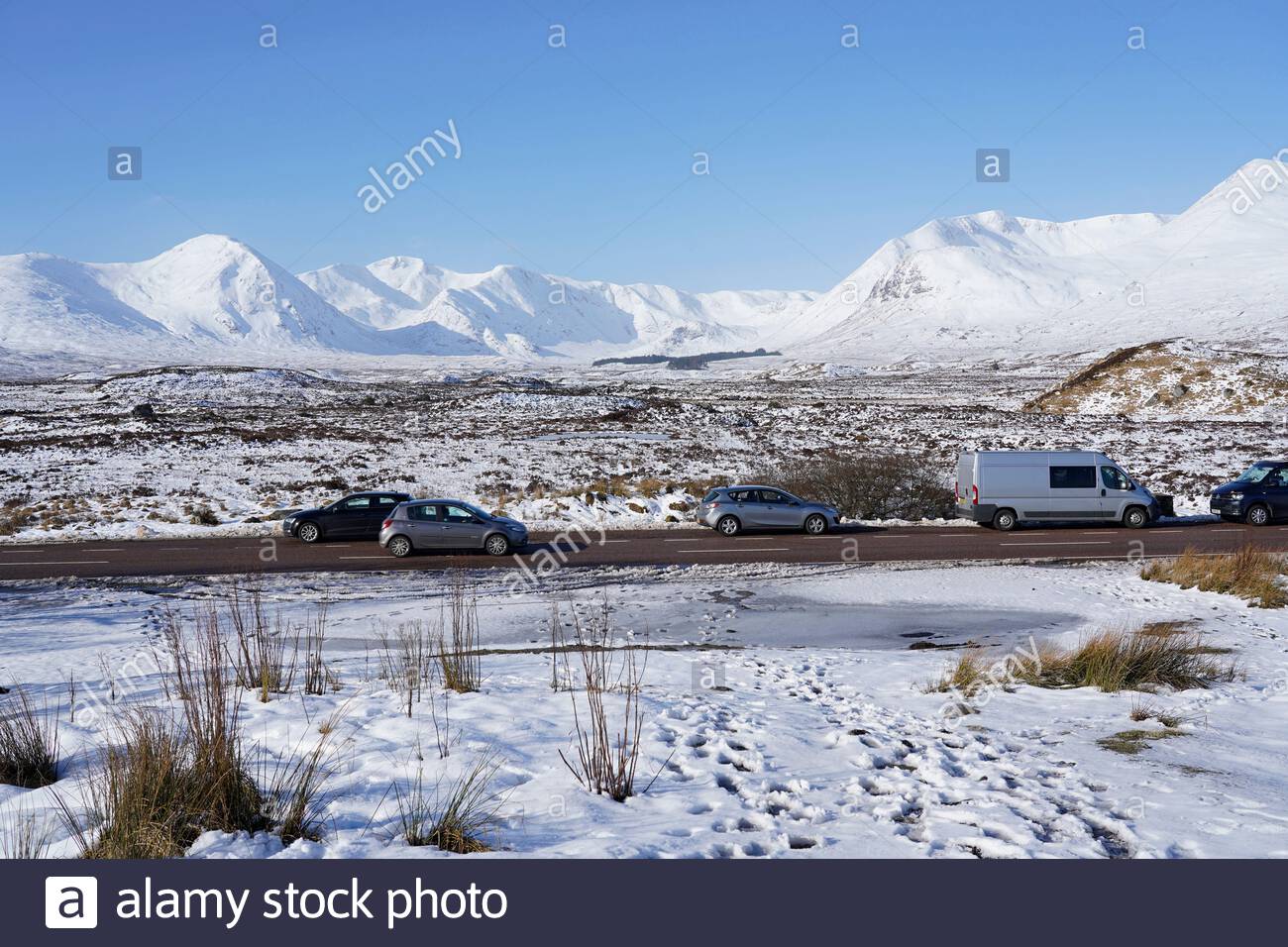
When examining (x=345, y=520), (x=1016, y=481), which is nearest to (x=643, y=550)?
(x=345, y=520)

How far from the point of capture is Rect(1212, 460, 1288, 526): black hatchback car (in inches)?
982

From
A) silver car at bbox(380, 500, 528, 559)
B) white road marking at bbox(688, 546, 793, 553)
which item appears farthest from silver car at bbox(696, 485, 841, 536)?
silver car at bbox(380, 500, 528, 559)

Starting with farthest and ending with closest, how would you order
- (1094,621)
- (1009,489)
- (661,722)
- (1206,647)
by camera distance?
(1009,489) → (1094,621) → (1206,647) → (661,722)

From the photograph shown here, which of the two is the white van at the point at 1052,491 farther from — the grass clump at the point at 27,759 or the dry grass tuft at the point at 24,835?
the dry grass tuft at the point at 24,835

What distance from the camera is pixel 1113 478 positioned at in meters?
25.0

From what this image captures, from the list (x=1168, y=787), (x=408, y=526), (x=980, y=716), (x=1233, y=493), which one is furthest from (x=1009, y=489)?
(x=1168, y=787)

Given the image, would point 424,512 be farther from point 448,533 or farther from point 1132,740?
point 1132,740

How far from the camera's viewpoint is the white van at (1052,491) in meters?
24.8

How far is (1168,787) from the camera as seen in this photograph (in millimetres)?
6715

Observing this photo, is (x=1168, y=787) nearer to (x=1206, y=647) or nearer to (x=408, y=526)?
(x=1206, y=647)

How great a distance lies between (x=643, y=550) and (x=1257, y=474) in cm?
1768

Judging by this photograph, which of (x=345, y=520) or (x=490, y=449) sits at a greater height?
(x=490, y=449)

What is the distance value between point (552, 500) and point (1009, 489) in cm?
1307

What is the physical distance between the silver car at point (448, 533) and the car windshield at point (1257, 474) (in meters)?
19.9
